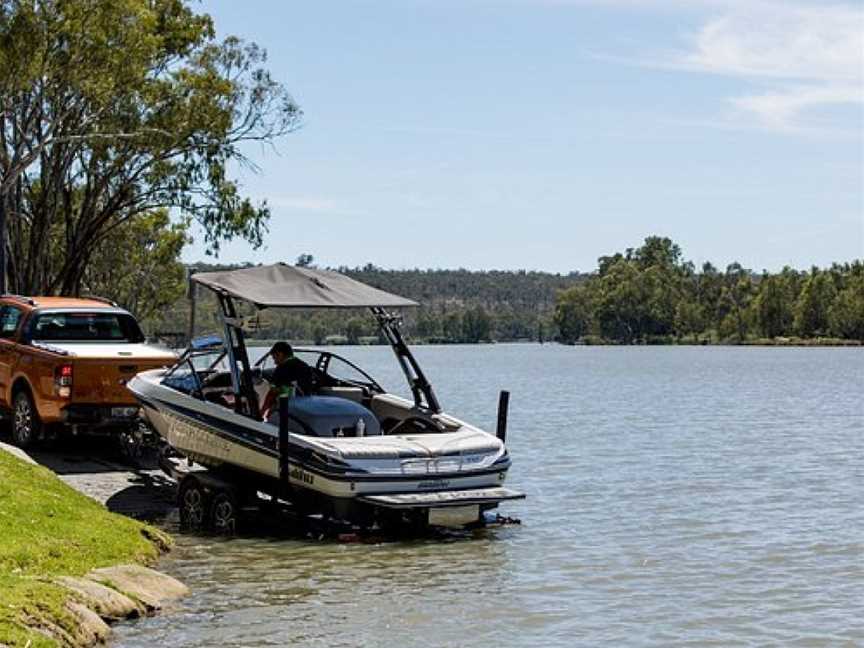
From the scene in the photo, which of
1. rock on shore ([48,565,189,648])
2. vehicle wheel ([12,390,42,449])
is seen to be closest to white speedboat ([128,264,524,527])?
vehicle wheel ([12,390,42,449])

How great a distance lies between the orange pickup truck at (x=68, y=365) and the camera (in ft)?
62.3

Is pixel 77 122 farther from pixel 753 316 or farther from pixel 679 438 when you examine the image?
pixel 753 316

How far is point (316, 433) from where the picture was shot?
15898mm

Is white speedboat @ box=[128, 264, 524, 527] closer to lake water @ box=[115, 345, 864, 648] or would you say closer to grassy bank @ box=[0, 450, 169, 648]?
lake water @ box=[115, 345, 864, 648]

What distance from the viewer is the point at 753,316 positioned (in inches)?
7323

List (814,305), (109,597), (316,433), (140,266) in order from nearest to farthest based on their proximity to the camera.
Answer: (109,597)
(316,433)
(140,266)
(814,305)

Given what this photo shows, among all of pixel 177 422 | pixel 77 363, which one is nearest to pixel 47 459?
pixel 77 363

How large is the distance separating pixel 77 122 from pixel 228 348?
21.4m

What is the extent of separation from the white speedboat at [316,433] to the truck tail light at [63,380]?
101 cm

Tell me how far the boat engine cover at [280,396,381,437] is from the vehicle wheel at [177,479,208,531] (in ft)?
4.45

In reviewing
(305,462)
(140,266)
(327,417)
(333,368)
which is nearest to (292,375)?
(327,417)

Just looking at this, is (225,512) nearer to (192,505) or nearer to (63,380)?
(192,505)

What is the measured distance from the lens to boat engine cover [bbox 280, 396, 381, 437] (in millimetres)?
15992

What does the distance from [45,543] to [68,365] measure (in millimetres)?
6649
